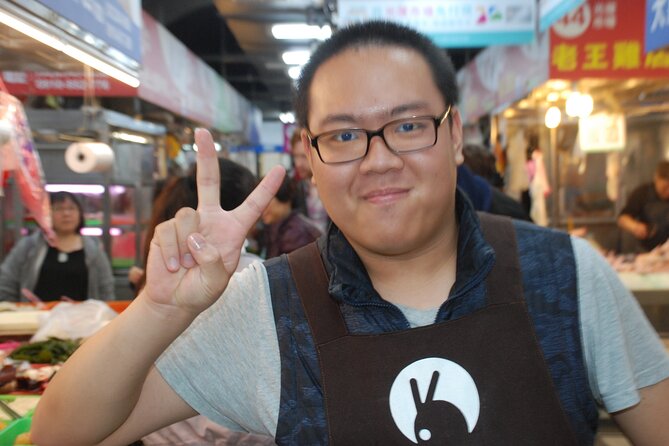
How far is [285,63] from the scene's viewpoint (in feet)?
40.3

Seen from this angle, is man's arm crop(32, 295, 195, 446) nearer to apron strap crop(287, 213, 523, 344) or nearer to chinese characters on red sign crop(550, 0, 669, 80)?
apron strap crop(287, 213, 523, 344)

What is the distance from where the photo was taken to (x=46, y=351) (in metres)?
2.81

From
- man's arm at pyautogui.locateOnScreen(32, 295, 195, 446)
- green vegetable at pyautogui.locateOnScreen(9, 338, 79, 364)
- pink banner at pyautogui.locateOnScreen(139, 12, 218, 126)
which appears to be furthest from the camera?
pink banner at pyautogui.locateOnScreen(139, 12, 218, 126)

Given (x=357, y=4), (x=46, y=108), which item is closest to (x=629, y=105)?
(x=357, y=4)

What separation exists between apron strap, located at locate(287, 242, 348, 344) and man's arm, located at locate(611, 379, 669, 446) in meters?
0.67

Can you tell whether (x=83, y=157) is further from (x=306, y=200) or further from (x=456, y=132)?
(x=456, y=132)

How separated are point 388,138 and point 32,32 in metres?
2.09

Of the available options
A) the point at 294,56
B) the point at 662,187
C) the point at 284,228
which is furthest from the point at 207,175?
the point at 294,56

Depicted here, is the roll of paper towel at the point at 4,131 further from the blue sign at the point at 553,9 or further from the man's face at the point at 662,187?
the man's face at the point at 662,187

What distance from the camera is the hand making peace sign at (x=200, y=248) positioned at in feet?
4.03

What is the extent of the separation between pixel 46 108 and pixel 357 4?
2987 mm

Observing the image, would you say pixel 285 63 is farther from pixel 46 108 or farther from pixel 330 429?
pixel 330 429

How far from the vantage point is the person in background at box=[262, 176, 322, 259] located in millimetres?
4176

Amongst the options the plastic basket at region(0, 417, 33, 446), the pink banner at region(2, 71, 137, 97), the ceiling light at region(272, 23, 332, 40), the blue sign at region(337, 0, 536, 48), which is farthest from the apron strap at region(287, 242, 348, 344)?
the ceiling light at region(272, 23, 332, 40)
